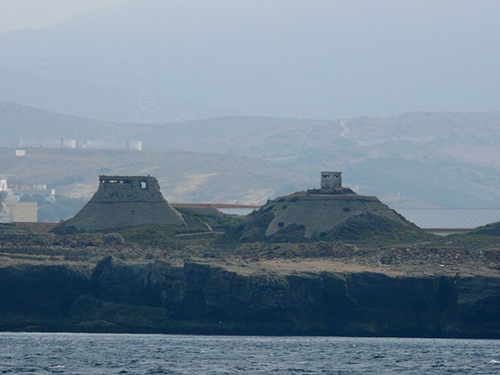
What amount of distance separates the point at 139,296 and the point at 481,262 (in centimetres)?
3220

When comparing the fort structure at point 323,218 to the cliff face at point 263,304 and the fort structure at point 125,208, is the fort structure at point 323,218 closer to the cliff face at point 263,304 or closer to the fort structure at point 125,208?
the fort structure at point 125,208

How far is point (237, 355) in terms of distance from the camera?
10831 centimetres

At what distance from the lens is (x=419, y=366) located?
102m

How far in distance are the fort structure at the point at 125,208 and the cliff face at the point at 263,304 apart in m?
44.4

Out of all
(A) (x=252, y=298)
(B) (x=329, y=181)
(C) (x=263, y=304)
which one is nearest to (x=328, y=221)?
(B) (x=329, y=181)

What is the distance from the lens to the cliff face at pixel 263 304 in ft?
419

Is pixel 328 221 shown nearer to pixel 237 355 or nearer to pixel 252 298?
pixel 252 298

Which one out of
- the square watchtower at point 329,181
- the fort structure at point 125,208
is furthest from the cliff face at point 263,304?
the square watchtower at point 329,181

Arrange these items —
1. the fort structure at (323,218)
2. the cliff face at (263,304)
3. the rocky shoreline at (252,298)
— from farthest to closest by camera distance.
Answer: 1. the fort structure at (323,218)
2. the rocky shoreline at (252,298)
3. the cliff face at (263,304)

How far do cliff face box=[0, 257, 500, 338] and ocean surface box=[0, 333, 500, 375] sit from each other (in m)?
2.70

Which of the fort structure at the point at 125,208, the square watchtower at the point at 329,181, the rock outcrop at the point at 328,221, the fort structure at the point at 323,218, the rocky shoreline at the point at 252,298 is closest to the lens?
the rocky shoreline at the point at 252,298

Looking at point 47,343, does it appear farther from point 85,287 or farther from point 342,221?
point 342,221

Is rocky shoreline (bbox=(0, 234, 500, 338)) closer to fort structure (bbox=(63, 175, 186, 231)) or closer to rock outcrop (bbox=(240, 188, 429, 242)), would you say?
rock outcrop (bbox=(240, 188, 429, 242))

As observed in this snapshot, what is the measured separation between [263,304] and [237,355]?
19.1 m
